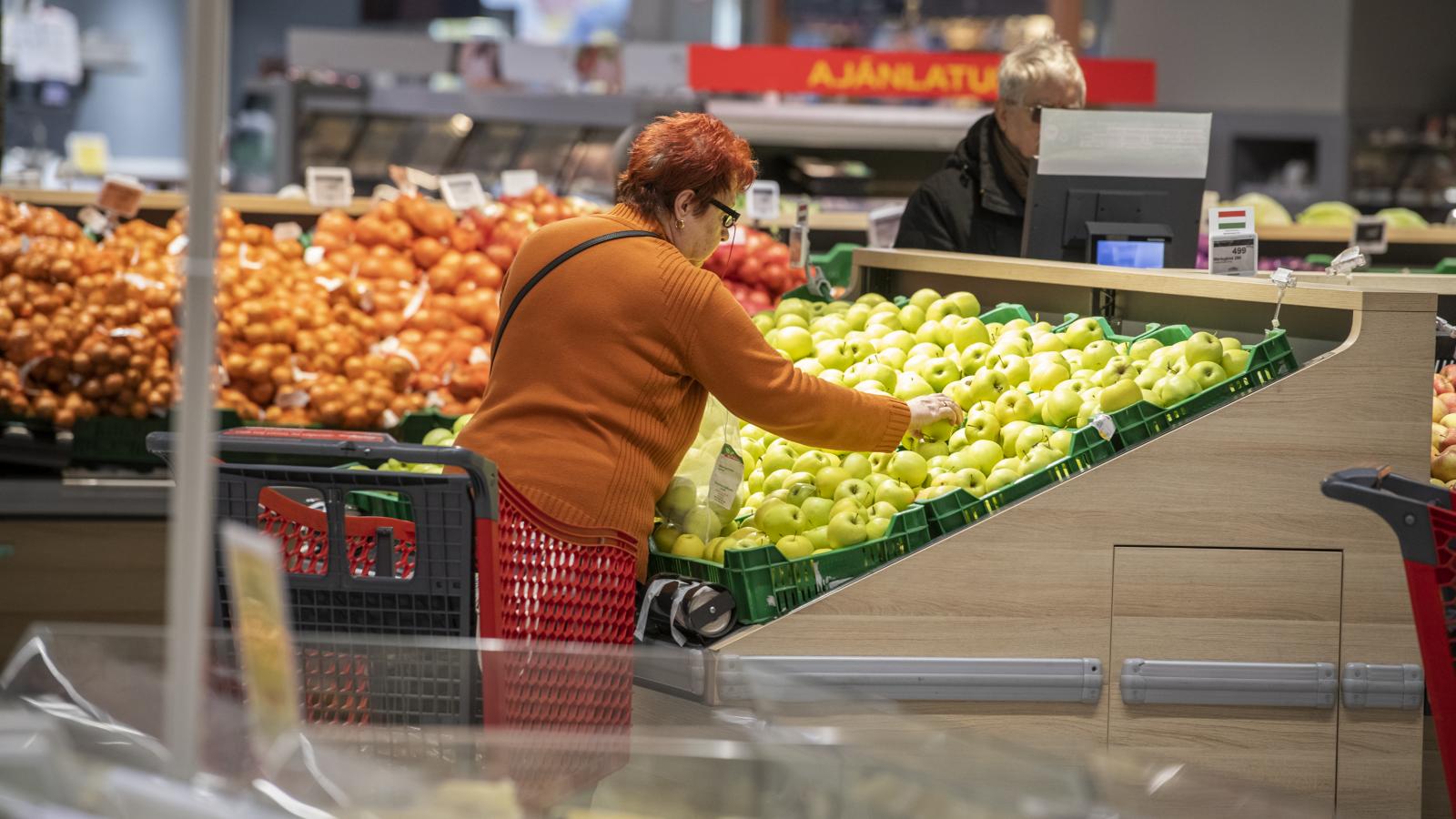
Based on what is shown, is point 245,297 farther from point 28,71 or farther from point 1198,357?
point 28,71

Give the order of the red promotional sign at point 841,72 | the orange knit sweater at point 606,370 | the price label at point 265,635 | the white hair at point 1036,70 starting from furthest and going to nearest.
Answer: the red promotional sign at point 841,72, the white hair at point 1036,70, the orange knit sweater at point 606,370, the price label at point 265,635

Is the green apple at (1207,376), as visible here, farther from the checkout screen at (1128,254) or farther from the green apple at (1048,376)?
the checkout screen at (1128,254)

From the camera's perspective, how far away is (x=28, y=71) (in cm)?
1423

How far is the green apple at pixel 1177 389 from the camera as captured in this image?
2707 millimetres

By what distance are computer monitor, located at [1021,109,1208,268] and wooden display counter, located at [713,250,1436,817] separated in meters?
1.24

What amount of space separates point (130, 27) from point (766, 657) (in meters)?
15.9

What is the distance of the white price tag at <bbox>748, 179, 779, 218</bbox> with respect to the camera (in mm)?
5488

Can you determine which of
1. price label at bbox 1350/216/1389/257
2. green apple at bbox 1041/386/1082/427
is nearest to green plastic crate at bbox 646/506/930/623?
green apple at bbox 1041/386/1082/427

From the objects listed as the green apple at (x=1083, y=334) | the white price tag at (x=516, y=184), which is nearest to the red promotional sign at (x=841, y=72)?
the white price tag at (x=516, y=184)

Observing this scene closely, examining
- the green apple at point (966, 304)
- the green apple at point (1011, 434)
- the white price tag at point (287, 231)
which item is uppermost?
the white price tag at point (287, 231)

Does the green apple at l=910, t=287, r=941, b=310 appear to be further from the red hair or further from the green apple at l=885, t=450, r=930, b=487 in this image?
the red hair

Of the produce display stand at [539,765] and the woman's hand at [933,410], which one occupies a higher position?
the woman's hand at [933,410]

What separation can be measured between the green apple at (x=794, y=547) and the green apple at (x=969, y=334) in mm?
793

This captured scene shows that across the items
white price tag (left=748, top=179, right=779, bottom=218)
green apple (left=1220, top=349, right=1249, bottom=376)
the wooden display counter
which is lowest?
the wooden display counter
